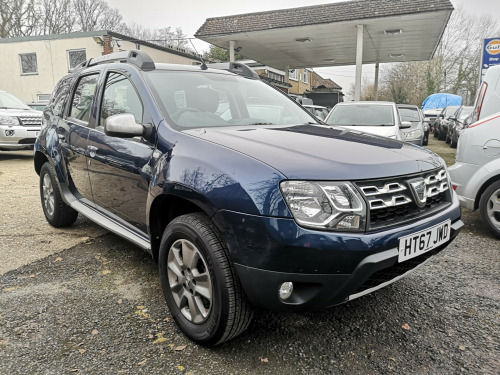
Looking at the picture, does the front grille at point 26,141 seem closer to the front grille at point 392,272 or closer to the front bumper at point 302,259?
the front bumper at point 302,259

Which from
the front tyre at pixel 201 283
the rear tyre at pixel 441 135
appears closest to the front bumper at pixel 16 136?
the front tyre at pixel 201 283

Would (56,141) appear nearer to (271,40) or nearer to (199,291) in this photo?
(199,291)

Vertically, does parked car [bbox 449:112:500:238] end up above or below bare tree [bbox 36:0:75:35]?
below

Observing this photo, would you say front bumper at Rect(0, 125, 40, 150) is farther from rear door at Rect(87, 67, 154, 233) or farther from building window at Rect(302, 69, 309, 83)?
building window at Rect(302, 69, 309, 83)

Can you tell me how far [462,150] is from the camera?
446 centimetres

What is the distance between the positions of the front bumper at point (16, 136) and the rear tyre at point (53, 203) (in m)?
5.87

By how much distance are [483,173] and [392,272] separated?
2.76m

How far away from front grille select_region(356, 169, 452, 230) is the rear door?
1.42 meters

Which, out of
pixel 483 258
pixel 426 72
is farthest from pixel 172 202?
pixel 426 72

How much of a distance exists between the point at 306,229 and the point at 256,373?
85 centimetres

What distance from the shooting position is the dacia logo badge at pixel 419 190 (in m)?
2.16

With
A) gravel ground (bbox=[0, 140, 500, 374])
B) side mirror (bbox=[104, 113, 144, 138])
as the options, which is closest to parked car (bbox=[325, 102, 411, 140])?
gravel ground (bbox=[0, 140, 500, 374])

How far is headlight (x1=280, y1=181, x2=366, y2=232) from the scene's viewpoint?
1854 millimetres

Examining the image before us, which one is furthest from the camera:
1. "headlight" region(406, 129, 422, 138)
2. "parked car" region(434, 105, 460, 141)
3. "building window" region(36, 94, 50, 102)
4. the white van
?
"building window" region(36, 94, 50, 102)
